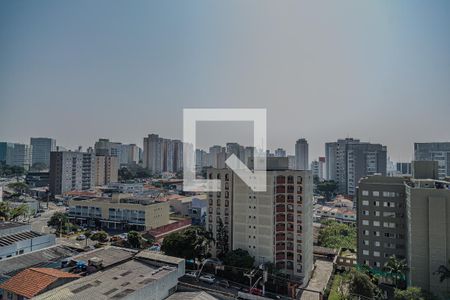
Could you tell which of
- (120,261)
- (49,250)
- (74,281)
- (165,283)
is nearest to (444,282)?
(165,283)

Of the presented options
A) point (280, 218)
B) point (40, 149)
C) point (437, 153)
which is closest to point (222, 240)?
point (280, 218)

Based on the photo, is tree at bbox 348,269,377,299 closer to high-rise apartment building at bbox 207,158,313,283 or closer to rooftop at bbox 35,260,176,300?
high-rise apartment building at bbox 207,158,313,283

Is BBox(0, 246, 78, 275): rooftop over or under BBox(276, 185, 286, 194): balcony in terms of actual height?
under

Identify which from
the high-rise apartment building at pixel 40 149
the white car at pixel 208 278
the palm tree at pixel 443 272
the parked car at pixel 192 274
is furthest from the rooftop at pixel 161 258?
the high-rise apartment building at pixel 40 149

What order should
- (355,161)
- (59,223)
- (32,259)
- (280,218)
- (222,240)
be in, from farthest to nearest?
(355,161) < (59,223) < (222,240) < (280,218) < (32,259)

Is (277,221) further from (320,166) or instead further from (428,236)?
(320,166)

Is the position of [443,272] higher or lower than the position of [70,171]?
lower

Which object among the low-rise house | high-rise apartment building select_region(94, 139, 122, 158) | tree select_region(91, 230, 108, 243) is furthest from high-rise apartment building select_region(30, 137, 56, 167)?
the low-rise house
